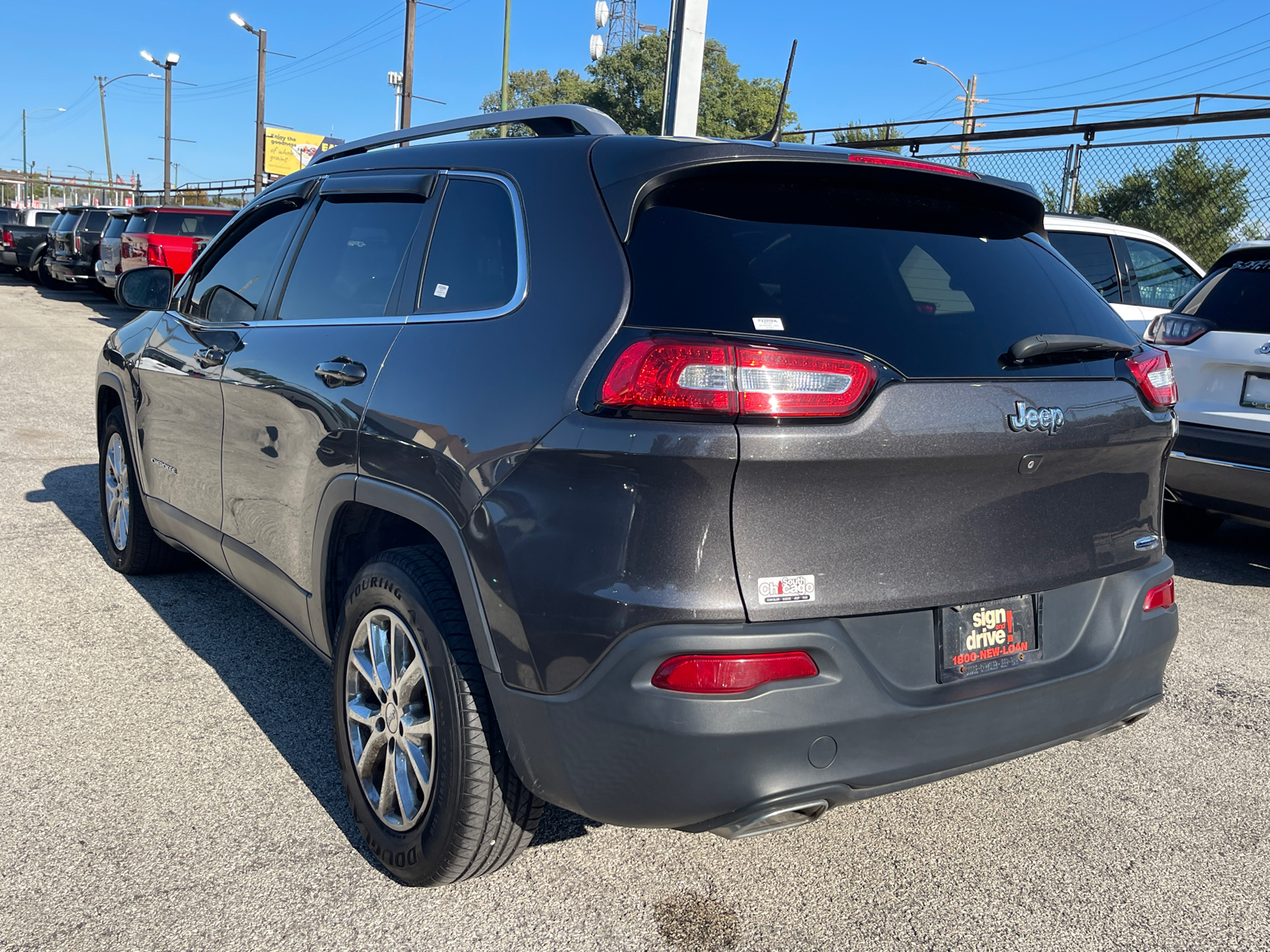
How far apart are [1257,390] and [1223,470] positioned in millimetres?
425

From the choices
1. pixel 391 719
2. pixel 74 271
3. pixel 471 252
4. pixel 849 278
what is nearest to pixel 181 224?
pixel 74 271

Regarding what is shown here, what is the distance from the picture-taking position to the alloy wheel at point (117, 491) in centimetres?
500

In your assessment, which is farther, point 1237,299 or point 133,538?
point 1237,299

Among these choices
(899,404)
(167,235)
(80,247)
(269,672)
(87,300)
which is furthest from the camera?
(87,300)

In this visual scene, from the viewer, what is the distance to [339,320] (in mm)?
3184

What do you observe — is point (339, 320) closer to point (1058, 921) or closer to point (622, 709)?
point (622, 709)

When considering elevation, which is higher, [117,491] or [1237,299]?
[1237,299]

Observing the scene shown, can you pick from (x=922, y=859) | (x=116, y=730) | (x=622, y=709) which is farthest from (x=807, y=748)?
(x=116, y=730)

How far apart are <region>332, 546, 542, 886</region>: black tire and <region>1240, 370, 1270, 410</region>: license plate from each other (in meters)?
4.46

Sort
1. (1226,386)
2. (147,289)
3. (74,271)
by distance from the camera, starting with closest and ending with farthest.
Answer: (147,289), (1226,386), (74,271)

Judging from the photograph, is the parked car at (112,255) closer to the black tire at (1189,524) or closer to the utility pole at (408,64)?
the utility pole at (408,64)

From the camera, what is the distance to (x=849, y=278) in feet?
7.74

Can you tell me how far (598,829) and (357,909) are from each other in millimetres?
704

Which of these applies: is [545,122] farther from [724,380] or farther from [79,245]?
[79,245]
